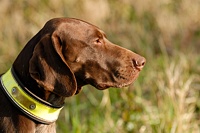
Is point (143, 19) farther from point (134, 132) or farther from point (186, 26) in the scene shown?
point (134, 132)

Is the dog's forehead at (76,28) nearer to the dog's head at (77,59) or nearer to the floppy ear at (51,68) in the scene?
the dog's head at (77,59)

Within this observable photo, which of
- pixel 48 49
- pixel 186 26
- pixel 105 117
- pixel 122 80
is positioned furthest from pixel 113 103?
pixel 186 26

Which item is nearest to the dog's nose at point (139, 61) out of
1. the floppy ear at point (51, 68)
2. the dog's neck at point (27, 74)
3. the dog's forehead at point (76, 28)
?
the dog's forehead at point (76, 28)

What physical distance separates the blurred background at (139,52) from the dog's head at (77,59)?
1371 mm

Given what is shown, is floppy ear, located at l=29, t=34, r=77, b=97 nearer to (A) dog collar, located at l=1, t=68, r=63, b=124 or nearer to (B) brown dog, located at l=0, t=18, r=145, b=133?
(B) brown dog, located at l=0, t=18, r=145, b=133

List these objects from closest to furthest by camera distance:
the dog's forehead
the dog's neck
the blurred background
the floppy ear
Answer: the floppy ear → the dog's neck → the dog's forehead → the blurred background

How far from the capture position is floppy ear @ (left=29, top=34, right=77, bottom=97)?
4453mm

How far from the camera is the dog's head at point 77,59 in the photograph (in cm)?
450

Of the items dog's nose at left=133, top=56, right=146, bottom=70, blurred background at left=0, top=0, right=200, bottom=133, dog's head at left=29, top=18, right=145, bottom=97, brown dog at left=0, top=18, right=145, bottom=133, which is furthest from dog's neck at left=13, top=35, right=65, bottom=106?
blurred background at left=0, top=0, right=200, bottom=133

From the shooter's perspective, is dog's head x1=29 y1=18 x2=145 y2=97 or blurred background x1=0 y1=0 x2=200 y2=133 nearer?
dog's head x1=29 y1=18 x2=145 y2=97

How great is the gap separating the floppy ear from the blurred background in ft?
5.10

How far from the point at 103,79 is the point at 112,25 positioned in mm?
5348

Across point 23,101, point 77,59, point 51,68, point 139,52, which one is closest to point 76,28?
point 77,59

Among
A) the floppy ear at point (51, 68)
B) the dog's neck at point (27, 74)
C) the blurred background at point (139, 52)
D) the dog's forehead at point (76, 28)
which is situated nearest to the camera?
the floppy ear at point (51, 68)
